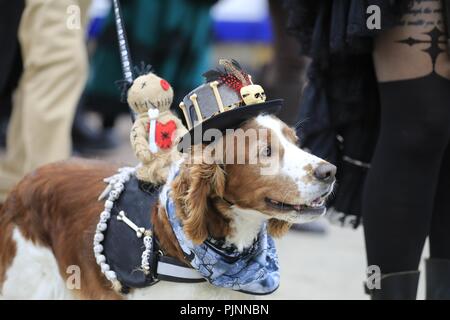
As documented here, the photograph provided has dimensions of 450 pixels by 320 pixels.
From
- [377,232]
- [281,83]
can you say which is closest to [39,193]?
[377,232]

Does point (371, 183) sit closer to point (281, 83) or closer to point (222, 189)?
point (222, 189)

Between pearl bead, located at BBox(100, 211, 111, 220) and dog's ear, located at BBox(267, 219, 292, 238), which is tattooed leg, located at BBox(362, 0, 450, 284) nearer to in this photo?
dog's ear, located at BBox(267, 219, 292, 238)

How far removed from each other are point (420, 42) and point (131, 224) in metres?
1.06

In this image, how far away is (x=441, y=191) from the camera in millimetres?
2820

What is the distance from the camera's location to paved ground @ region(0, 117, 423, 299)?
3.55 meters

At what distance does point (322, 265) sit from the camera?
3.91 meters

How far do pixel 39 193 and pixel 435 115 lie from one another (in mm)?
1336

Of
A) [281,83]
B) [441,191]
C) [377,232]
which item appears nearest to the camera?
[377,232]

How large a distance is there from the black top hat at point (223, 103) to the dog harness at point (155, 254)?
0.23 meters

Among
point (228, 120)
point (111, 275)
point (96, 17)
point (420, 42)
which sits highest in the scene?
point (420, 42)

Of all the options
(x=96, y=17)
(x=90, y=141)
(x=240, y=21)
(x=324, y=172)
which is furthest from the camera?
(x=240, y=21)

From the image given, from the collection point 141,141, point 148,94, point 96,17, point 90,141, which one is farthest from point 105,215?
point 96,17

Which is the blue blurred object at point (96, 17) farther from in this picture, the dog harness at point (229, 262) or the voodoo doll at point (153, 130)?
the dog harness at point (229, 262)

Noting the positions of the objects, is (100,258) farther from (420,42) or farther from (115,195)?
(420,42)
